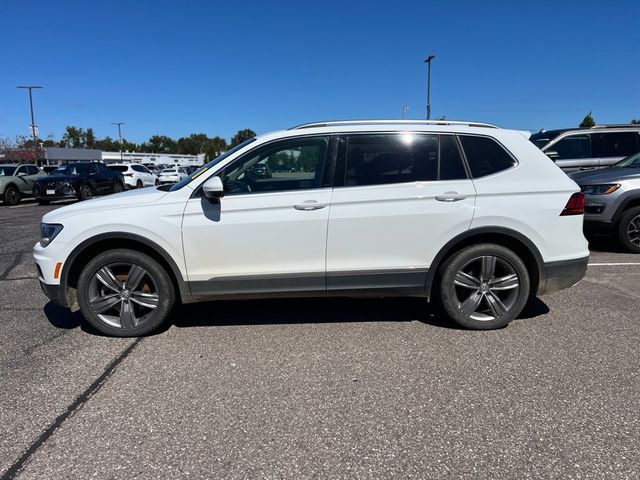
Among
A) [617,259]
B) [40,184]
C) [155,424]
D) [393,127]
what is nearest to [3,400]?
[155,424]

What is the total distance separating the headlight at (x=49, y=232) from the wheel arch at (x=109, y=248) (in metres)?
0.22

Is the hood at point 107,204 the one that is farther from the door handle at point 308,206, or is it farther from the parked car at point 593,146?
the parked car at point 593,146

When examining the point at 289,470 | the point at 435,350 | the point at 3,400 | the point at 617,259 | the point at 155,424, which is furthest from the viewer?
the point at 617,259

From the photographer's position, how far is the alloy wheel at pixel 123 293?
398 centimetres

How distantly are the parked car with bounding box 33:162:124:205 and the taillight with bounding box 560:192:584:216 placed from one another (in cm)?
1828

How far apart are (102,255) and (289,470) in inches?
102

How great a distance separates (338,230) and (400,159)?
0.85m

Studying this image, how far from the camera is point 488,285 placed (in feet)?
13.5

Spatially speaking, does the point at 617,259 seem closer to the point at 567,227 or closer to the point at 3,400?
the point at 567,227

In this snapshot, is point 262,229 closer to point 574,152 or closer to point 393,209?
point 393,209

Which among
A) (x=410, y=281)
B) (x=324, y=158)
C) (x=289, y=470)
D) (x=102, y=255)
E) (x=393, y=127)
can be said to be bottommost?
(x=289, y=470)

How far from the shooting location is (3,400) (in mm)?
3059

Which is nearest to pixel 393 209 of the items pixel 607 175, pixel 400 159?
pixel 400 159

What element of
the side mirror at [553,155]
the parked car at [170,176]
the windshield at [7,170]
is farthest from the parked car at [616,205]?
the parked car at [170,176]
